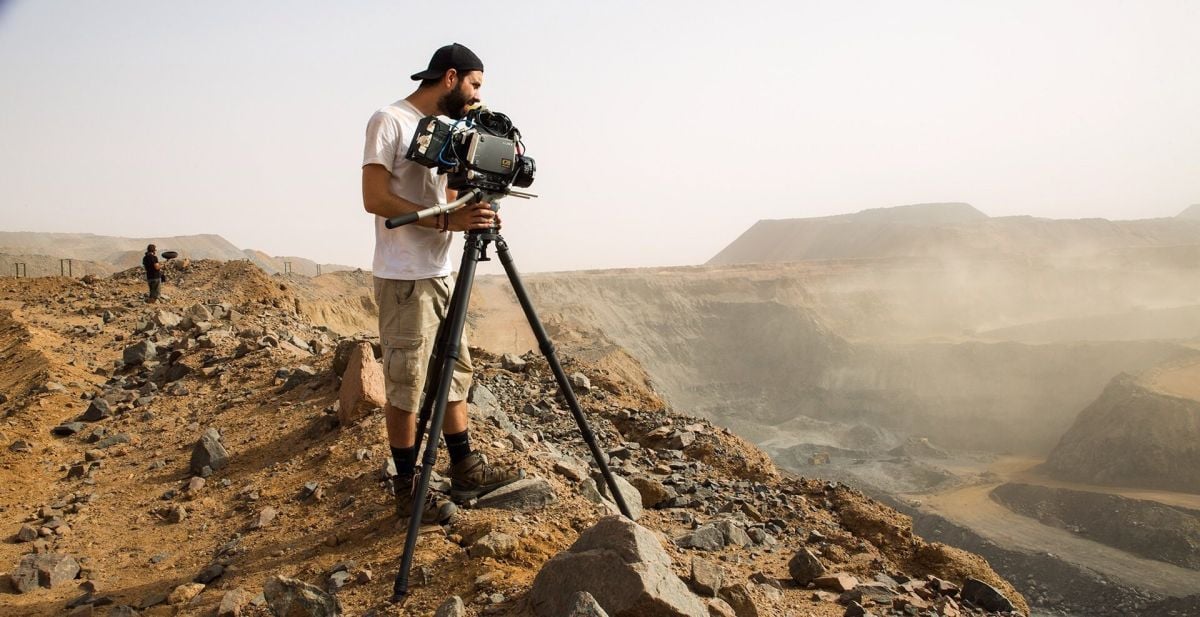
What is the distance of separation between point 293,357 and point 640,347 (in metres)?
36.5

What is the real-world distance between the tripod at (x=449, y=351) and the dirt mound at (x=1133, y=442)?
2951 cm

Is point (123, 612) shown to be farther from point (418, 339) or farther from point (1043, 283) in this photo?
point (1043, 283)

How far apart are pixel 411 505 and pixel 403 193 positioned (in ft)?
4.62

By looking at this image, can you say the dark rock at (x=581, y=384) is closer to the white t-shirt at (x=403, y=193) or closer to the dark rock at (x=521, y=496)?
the dark rock at (x=521, y=496)

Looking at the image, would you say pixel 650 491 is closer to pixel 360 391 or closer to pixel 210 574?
pixel 360 391

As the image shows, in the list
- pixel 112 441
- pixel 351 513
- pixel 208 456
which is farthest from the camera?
pixel 112 441

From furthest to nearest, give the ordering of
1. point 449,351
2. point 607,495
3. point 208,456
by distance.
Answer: point 208,456 < point 607,495 < point 449,351

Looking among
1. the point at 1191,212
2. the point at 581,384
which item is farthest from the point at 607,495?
the point at 1191,212

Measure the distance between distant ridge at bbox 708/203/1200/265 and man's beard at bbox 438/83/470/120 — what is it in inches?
2390

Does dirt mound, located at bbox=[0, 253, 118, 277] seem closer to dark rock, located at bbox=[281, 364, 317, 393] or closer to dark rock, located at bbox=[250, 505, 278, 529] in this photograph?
dark rock, located at bbox=[281, 364, 317, 393]

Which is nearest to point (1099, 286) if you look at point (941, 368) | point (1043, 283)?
point (1043, 283)

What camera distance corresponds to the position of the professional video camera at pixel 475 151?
8.75ft

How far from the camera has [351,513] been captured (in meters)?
3.49

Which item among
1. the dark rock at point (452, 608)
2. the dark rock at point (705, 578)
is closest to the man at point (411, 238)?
the dark rock at point (452, 608)
